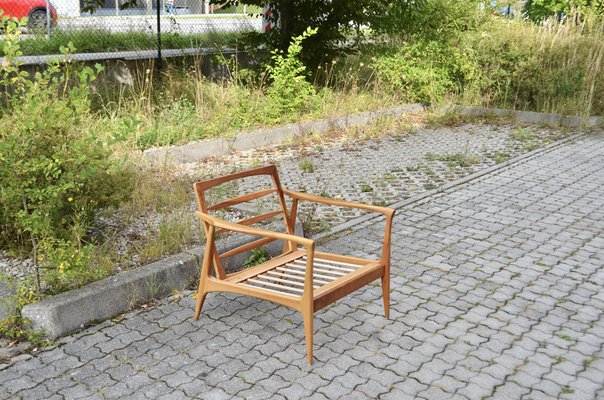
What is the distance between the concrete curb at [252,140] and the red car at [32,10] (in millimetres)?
4594

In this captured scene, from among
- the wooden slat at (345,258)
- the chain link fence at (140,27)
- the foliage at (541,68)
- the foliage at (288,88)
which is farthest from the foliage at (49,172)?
the foliage at (541,68)

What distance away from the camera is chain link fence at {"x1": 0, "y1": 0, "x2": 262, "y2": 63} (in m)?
12.2

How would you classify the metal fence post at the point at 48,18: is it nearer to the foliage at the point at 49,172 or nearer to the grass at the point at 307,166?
the grass at the point at 307,166

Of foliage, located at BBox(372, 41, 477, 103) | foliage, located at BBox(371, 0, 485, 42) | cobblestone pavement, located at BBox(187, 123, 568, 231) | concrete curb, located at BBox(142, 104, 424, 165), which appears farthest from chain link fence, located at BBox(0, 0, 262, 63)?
cobblestone pavement, located at BBox(187, 123, 568, 231)

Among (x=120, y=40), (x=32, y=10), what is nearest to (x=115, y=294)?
(x=120, y=40)

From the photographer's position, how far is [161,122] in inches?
372

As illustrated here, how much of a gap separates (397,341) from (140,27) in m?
10.6

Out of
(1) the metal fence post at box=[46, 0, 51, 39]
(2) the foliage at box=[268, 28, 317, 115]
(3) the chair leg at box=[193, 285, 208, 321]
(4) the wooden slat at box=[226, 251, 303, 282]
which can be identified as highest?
(1) the metal fence post at box=[46, 0, 51, 39]

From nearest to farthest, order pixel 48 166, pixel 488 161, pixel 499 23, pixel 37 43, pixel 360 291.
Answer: pixel 48 166, pixel 360 291, pixel 488 161, pixel 37 43, pixel 499 23

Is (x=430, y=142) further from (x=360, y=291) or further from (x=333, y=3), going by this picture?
(x=360, y=291)

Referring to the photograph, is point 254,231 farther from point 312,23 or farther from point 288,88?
point 312,23

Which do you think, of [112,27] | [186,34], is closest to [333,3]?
[186,34]

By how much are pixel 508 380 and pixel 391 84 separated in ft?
32.2

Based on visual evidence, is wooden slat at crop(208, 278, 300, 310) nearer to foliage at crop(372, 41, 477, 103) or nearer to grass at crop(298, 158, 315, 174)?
grass at crop(298, 158, 315, 174)
